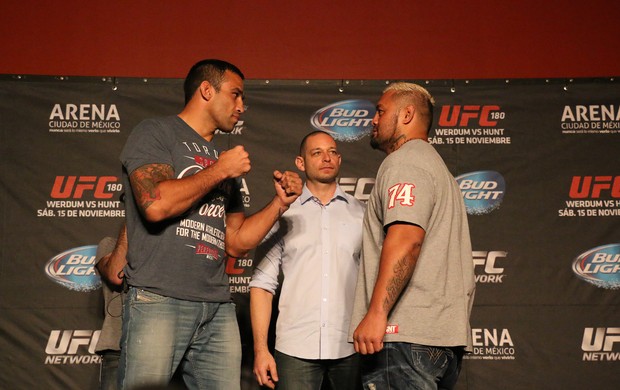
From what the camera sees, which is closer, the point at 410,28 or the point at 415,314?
the point at 415,314

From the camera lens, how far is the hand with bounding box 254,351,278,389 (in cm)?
299

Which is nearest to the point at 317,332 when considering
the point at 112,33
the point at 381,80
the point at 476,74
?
the point at 381,80

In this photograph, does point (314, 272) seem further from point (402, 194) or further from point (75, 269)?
point (75, 269)

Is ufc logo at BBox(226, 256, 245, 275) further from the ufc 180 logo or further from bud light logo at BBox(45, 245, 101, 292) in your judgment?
the ufc 180 logo

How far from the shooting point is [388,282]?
2.02 metres

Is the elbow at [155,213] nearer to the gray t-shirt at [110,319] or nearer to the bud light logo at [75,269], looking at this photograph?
the gray t-shirt at [110,319]

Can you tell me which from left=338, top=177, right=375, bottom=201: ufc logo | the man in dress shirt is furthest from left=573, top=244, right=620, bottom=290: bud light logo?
the man in dress shirt

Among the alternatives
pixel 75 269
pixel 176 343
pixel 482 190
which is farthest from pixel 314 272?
pixel 75 269

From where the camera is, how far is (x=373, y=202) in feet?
7.47

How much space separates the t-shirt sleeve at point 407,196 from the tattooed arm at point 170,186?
467mm

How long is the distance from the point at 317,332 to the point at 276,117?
4.66 ft

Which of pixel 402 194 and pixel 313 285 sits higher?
pixel 402 194

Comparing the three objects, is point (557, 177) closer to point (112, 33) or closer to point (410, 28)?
point (410, 28)

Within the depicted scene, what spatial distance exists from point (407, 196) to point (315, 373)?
121 cm
